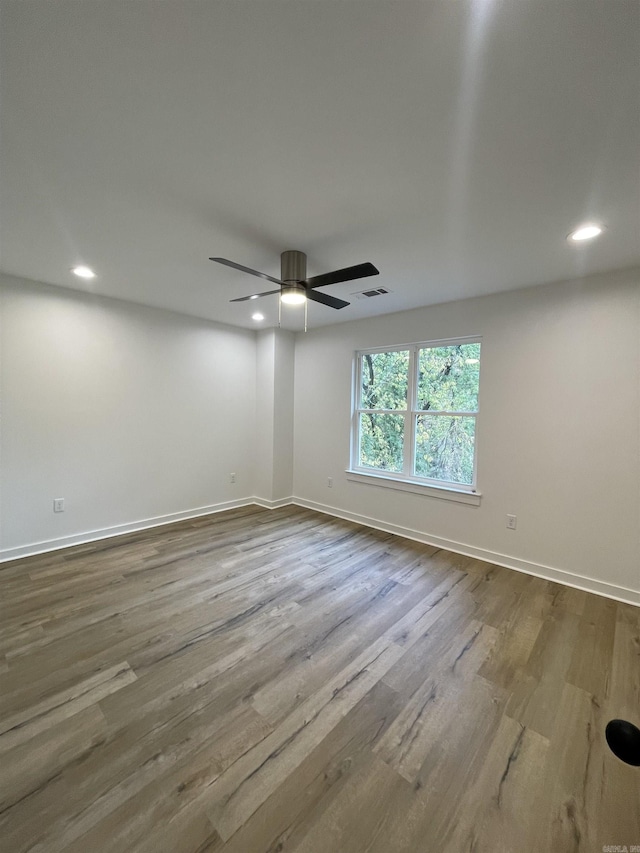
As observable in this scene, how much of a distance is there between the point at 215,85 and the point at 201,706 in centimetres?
262

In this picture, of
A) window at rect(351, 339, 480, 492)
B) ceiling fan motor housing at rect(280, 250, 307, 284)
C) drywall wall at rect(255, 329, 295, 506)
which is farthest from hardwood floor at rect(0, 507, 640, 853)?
ceiling fan motor housing at rect(280, 250, 307, 284)

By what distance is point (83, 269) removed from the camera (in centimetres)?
286

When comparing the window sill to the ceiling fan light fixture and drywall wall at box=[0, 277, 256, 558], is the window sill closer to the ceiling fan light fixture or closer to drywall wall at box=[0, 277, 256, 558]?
drywall wall at box=[0, 277, 256, 558]

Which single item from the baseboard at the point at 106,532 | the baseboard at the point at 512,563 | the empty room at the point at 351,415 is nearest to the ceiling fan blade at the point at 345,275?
the empty room at the point at 351,415

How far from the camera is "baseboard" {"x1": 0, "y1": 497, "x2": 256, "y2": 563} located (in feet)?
10.3

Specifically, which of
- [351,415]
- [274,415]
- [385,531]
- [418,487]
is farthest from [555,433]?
[274,415]

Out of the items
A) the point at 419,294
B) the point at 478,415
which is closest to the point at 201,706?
the point at 478,415

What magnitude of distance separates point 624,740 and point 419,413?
2.84 meters

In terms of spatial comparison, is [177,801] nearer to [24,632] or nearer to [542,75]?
[24,632]

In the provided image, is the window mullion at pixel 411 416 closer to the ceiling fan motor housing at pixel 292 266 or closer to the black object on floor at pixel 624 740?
the ceiling fan motor housing at pixel 292 266

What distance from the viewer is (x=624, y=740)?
1.51m

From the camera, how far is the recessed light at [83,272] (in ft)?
9.32

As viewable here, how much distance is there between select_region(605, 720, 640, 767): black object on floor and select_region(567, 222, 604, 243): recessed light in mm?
2646

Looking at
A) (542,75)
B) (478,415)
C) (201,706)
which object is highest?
(542,75)
